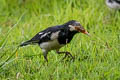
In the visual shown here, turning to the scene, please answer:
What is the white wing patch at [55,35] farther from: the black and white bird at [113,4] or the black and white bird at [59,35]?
the black and white bird at [113,4]

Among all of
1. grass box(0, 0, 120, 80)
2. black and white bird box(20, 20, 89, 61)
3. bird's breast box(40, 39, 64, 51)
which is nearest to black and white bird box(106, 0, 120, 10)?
grass box(0, 0, 120, 80)

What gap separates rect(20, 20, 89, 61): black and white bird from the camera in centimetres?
524

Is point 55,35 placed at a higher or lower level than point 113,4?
higher

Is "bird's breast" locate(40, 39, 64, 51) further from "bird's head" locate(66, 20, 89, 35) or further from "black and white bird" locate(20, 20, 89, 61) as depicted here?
"bird's head" locate(66, 20, 89, 35)

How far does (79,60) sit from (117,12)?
8.88 ft

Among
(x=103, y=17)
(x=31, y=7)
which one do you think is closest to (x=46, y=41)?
(x=103, y=17)

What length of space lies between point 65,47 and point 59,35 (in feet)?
2.50

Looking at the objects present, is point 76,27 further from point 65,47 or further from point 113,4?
point 113,4

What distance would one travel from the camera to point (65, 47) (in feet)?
20.0

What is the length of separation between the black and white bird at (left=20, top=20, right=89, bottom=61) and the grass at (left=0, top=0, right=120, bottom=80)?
210 mm

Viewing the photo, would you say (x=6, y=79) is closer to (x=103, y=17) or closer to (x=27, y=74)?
(x=27, y=74)

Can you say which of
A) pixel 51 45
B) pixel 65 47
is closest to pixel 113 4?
pixel 65 47

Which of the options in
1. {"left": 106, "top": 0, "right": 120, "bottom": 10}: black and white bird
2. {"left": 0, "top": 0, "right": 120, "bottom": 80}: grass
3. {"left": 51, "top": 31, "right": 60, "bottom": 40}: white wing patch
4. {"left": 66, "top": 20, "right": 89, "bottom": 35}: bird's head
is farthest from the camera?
{"left": 106, "top": 0, "right": 120, "bottom": 10}: black and white bird

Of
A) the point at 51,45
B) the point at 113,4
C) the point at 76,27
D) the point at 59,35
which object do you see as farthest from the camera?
the point at 113,4
